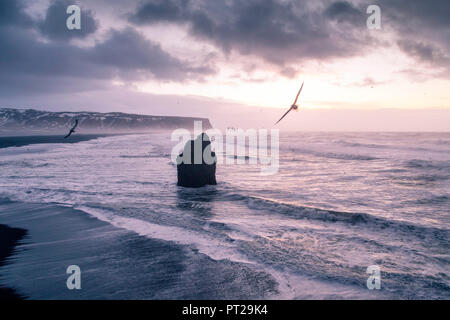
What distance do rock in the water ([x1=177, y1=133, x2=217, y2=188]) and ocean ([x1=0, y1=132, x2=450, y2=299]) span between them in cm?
78

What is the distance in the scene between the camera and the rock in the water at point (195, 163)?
16.2 m

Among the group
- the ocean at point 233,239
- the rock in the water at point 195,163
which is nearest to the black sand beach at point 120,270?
the ocean at point 233,239

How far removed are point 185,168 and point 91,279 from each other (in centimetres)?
1053

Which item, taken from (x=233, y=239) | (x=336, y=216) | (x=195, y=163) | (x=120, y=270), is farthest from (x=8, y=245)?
(x=336, y=216)

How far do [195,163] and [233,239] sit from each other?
8.53 m

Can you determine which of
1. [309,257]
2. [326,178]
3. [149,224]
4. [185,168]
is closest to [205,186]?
[185,168]

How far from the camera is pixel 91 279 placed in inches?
242

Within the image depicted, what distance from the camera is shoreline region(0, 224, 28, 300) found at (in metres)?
5.56

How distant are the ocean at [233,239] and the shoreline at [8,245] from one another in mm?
202

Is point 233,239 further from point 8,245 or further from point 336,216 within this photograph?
point 8,245

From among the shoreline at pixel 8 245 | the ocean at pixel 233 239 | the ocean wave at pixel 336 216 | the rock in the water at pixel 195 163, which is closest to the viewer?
the shoreline at pixel 8 245

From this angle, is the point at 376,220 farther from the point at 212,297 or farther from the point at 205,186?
the point at 205,186

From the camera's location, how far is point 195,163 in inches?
652

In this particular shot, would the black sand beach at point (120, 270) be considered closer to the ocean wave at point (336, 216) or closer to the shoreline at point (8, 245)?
the shoreline at point (8, 245)
